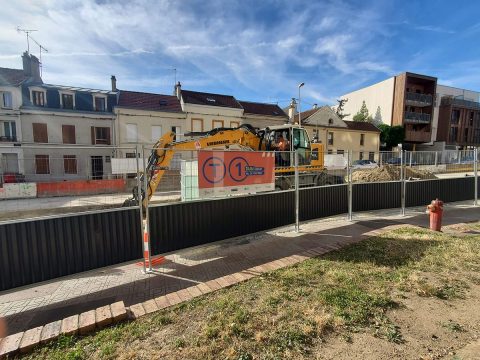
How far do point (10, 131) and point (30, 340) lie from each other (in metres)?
26.8

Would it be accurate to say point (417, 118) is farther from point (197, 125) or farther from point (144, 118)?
point (144, 118)

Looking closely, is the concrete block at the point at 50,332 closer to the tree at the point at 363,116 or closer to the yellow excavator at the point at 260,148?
the yellow excavator at the point at 260,148

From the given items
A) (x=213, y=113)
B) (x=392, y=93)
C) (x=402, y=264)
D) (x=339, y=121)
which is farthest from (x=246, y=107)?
(x=402, y=264)

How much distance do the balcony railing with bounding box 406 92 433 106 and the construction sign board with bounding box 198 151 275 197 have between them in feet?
139

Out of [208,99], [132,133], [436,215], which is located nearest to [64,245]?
[436,215]

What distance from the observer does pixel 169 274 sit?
4488 millimetres

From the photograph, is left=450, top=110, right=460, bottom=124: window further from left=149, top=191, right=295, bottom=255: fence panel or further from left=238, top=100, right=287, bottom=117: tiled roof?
left=149, top=191, right=295, bottom=255: fence panel

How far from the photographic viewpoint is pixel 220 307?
3.23 meters

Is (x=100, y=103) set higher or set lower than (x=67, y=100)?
lower

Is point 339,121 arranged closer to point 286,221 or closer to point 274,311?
point 286,221

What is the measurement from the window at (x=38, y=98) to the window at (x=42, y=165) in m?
24.1

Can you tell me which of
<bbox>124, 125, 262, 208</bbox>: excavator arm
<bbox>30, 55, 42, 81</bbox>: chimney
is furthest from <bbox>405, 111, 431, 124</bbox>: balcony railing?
<bbox>30, 55, 42, 81</bbox>: chimney

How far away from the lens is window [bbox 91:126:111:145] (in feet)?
76.6

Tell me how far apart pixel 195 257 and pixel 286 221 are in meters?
2.66
